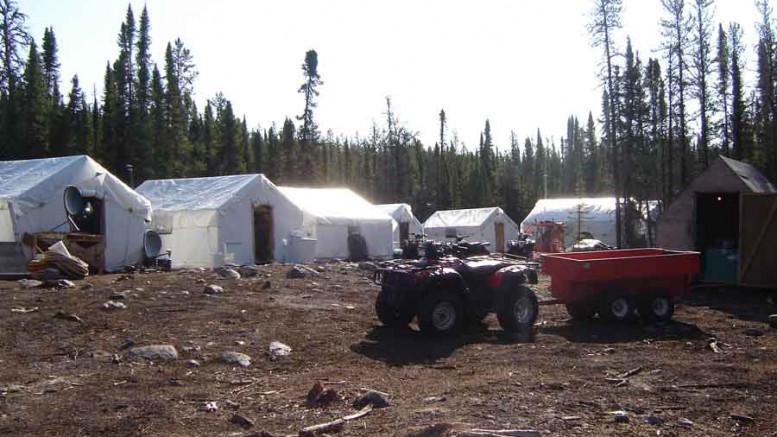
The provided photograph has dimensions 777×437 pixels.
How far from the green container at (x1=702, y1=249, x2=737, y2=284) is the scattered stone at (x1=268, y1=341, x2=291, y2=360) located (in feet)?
46.5

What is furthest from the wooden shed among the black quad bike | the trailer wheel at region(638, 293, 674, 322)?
the black quad bike

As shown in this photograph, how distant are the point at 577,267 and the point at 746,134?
37.3 m

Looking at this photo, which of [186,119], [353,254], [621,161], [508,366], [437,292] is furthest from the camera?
[186,119]

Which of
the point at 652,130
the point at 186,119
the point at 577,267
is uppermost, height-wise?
the point at 186,119

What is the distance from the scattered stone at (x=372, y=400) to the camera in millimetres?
6215

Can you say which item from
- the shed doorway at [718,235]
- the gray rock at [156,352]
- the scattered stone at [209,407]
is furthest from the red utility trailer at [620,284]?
the scattered stone at [209,407]

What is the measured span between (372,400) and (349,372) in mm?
1625

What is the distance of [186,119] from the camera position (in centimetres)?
6181

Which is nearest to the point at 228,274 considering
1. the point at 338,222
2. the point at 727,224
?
the point at 338,222

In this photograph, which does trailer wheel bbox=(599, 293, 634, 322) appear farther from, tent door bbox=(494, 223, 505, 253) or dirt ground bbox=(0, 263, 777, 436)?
tent door bbox=(494, 223, 505, 253)

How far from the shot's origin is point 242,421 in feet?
19.0

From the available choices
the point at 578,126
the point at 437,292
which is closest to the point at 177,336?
the point at 437,292

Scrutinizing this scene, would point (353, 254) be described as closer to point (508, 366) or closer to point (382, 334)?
point (382, 334)

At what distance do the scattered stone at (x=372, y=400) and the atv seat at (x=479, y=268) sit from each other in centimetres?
493
